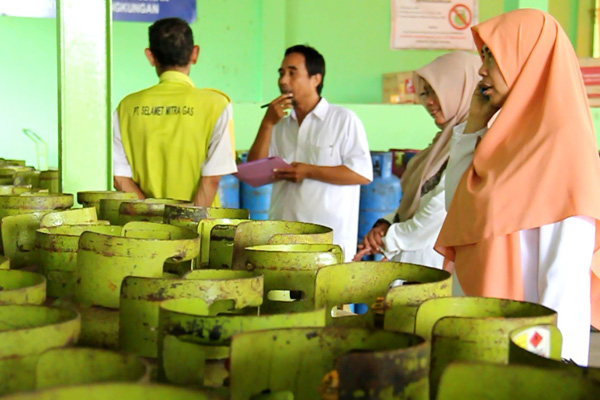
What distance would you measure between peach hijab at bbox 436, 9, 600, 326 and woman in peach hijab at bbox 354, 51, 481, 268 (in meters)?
0.80

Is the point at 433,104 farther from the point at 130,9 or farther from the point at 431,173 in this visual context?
the point at 130,9

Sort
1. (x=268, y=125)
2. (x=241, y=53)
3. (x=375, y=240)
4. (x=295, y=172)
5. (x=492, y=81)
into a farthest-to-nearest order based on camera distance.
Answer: (x=241, y=53) → (x=268, y=125) → (x=295, y=172) → (x=375, y=240) → (x=492, y=81)

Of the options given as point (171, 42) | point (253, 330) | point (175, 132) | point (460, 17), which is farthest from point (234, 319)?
point (460, 17)

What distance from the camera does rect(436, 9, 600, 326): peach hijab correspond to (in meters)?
1.75

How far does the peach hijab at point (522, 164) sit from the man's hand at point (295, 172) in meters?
1.59

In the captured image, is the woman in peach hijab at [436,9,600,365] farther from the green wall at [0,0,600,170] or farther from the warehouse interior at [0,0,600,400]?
the green wall at [0,0,600,170]

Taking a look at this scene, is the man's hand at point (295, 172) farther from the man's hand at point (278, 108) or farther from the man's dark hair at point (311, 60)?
the man's dark hair at point (311, 60)

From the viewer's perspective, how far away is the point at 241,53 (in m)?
7.29

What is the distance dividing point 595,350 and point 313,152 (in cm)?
172

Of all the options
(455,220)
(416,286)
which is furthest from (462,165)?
(416,286)

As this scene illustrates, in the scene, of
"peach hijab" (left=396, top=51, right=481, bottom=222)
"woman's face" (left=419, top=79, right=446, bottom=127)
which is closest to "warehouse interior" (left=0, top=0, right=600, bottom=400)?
"peach hijab" (left=396, top=51, right=481, bottom=222)

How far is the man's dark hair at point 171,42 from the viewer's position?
309 cm

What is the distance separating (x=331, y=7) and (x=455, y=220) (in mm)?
5754

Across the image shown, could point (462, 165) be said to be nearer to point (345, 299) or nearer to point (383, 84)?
point (345, 299)
